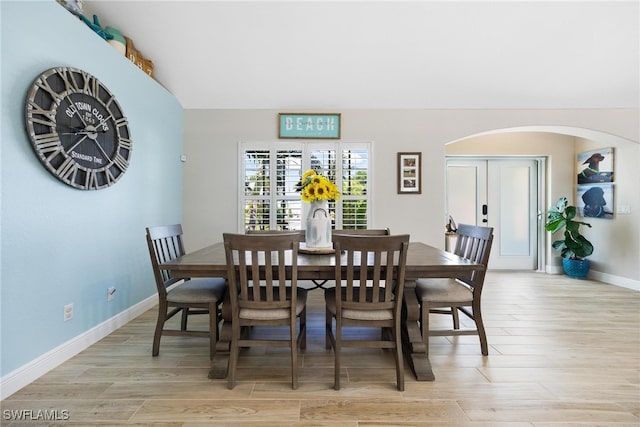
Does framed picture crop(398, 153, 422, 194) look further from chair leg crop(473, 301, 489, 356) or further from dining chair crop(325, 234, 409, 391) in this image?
dining chair crop(325, 234, 409, 391)

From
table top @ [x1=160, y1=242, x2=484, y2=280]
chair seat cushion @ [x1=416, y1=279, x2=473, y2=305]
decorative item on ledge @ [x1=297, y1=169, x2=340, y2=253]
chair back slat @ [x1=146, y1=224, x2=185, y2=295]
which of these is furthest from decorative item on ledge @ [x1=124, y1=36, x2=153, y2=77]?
chair seat cushion @ [x1=416, y1=279, x2=473, y2=305]

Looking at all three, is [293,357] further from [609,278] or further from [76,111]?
[609,278]

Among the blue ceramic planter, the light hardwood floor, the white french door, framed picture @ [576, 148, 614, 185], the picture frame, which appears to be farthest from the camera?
the white french door

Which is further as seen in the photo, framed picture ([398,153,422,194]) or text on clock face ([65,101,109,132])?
framed picture ([398,153,422,194])

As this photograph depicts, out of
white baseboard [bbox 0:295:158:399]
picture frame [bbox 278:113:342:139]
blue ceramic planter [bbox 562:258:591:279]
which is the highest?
picture frame [bbox 278:113:342:139]

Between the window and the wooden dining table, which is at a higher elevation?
the window

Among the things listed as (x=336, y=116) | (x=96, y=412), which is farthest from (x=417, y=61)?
(x=96, y=412)

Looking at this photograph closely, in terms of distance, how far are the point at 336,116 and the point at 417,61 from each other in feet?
3.76

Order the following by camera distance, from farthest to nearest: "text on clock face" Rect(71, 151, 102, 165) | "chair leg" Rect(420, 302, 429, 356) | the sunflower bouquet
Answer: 1. the sunflower bouquet
2. "text on clock face" Rect(71, 151, 102, 165)
3. "chair leg" Rect(420, 302, 429, 356)

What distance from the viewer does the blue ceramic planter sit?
478 centimetres

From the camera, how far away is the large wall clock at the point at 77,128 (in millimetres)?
1993

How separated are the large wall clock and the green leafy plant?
5.74 metres

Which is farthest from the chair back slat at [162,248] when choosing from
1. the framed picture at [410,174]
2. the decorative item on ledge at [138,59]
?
the framed picture at [410,174]

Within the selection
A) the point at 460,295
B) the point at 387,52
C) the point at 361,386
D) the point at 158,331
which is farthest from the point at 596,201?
the point at 158,331
